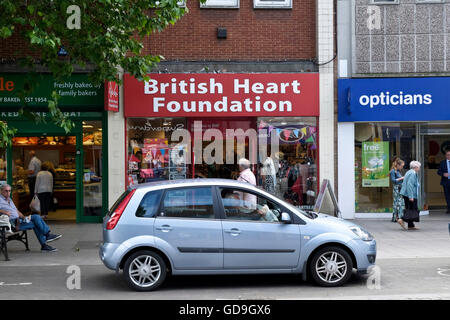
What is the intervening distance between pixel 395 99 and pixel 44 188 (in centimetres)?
980

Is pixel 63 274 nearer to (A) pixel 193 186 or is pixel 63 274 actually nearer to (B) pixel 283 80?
(A) pixel 193 186

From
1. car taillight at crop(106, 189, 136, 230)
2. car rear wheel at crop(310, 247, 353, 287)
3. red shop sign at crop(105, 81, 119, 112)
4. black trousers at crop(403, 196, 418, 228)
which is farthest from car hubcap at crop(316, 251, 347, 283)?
red shop sign at crop(105, 81, 119, 112)

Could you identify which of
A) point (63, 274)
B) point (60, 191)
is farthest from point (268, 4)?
point (63, 274)

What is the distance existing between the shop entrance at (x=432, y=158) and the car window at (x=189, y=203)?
31.0 ft

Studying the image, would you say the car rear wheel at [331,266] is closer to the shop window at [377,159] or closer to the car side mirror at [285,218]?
the car side mirror at [285,218]

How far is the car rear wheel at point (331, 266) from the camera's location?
309 inches

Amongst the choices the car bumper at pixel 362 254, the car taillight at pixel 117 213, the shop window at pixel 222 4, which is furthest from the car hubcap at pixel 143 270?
the shop window at pixel 222 4

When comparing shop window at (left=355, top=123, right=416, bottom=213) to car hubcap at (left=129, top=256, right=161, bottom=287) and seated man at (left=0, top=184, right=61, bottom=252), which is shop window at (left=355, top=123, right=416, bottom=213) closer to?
seated man at (left=0, top=184, right=61, bottom=252)

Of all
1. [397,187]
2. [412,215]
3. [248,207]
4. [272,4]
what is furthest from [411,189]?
[248,207]

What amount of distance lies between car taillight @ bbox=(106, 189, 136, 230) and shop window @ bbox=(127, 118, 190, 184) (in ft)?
23.1

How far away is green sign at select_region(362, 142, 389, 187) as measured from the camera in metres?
15.4

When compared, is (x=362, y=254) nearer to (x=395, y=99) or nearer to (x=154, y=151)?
(x=395, y=99)

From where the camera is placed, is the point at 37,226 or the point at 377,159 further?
the point at 377,159

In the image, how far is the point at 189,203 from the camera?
7938 millimetres
